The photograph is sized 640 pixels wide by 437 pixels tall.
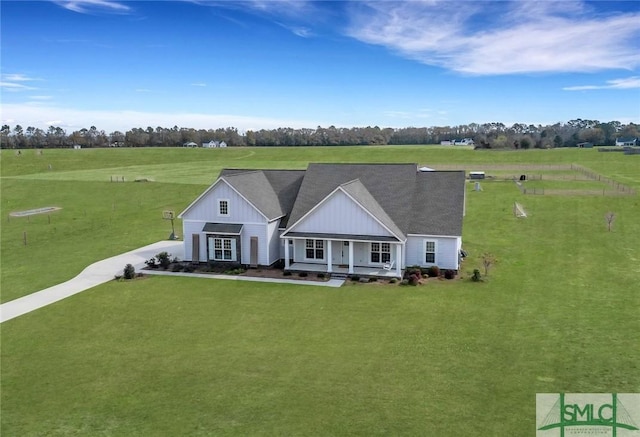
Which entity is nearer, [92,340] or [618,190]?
[92,340]

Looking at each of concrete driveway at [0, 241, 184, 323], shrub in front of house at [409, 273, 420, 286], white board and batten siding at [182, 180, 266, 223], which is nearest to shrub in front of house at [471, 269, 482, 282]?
shrub in front of house at [409, 273, 420, 286]

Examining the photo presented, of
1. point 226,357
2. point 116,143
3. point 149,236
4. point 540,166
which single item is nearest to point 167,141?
point 116,143

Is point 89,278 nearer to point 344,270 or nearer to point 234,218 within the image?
point 234,218

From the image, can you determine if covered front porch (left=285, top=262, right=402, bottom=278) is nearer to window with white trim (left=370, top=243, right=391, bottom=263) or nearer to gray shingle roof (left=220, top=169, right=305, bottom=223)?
window with white trim (left=370, top=243, right=391, bottom=263)

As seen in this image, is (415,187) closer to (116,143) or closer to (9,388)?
(9,388)

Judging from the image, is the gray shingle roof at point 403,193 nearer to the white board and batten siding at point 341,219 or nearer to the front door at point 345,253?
the white board and batten siding at point 341,219
